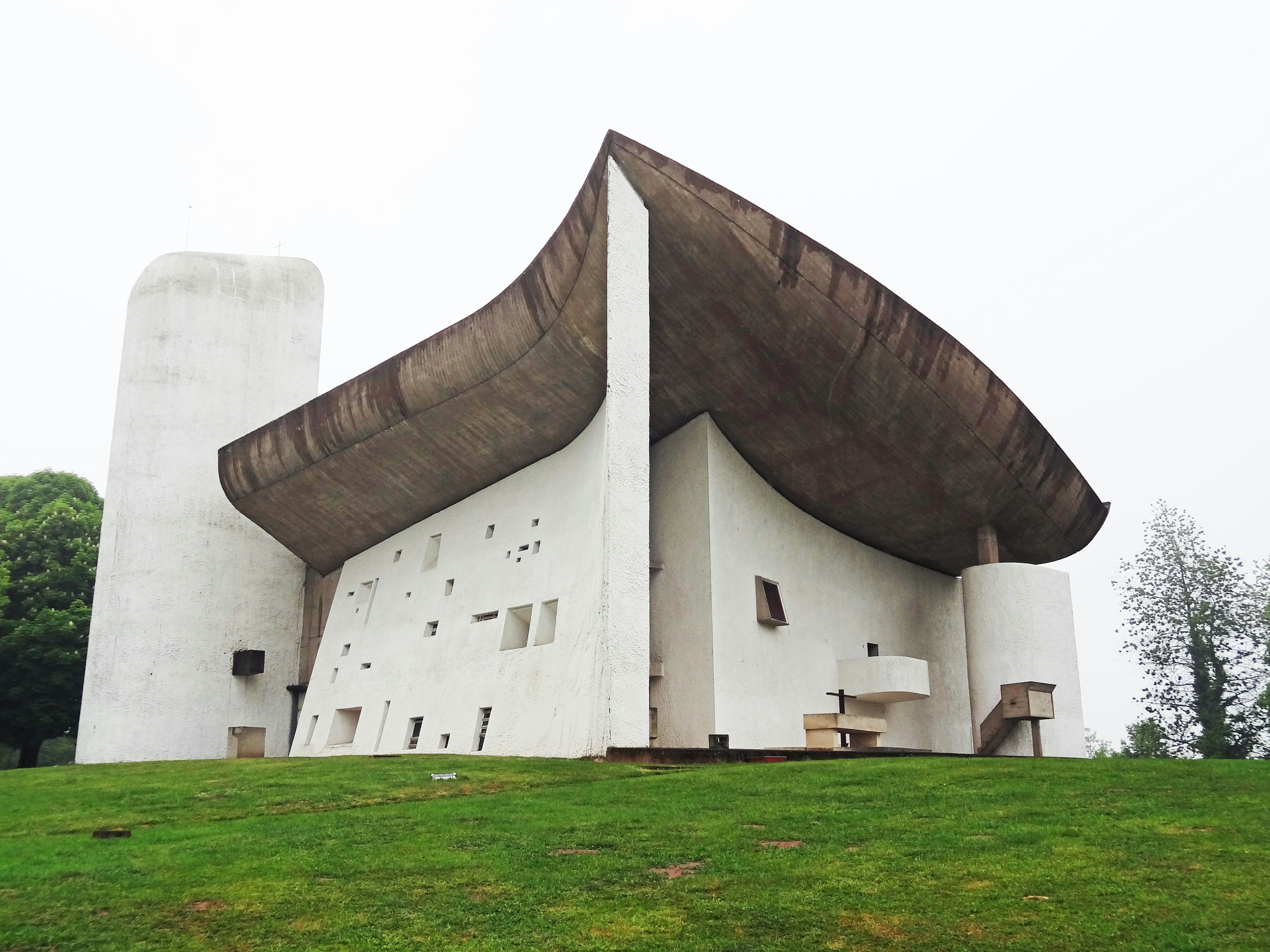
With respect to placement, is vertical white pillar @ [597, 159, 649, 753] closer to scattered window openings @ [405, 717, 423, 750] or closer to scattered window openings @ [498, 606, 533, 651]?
scattered window openings @ [498, 606, 533, 651]

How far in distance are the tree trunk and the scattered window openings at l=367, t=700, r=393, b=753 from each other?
Result: 13626mm

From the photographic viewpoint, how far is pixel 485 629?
1958 centimetres

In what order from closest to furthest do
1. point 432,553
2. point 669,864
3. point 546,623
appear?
1. point 669,864
2. point 546,623
3. point 432,553

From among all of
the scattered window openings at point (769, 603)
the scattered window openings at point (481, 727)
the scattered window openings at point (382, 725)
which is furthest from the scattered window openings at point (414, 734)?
the scattered window openings at point (769, 603)

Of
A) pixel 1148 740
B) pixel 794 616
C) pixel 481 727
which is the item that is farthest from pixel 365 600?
pixel 1148 740

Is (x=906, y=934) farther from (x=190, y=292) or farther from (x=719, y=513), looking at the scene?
(x=190, y=292)

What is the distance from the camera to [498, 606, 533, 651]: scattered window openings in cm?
1881

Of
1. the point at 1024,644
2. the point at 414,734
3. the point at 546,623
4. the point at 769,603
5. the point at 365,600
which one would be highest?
the point at 365,600

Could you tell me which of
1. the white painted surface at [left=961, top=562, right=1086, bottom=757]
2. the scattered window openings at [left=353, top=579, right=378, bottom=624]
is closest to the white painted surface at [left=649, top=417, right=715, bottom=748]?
the white painted surface at [left=961, top=562, right=1086, bottom=757]

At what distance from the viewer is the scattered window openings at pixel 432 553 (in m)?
22.5

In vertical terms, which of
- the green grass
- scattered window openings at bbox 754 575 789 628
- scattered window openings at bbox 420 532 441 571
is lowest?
the green grass

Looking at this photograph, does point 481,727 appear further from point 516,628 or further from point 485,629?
point 485,629

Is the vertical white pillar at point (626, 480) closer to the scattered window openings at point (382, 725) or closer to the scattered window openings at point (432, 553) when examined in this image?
the scattered window openings at point (432, 553)

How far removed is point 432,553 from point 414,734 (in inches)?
152
